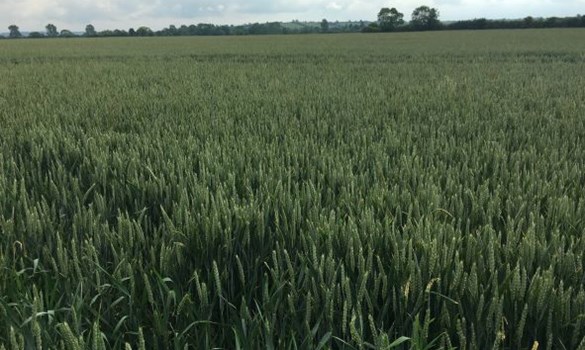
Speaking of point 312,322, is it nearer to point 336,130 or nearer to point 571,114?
point 336,130

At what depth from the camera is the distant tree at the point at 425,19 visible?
5862cm

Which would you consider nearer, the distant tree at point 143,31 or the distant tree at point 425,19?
the distant tree at point 425,19

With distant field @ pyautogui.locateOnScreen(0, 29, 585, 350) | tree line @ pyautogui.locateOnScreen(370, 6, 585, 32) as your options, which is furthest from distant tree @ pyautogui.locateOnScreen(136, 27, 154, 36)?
distant field @ pyautogui.locateOnScreen(0, 29, 585, 350)

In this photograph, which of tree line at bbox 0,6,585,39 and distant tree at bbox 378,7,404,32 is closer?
tree line at bbox 0,6,585,39

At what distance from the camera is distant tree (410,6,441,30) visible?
58.6 metres

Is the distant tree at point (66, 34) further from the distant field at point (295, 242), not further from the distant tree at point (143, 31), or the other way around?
the distant field at point (295, 242)

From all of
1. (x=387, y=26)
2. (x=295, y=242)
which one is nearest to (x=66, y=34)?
(x=387, y=26)

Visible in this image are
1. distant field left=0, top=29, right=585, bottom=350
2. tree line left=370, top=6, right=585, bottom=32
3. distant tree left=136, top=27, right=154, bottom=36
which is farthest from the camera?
distant tree left=136, top=27, right=154, bottom=36

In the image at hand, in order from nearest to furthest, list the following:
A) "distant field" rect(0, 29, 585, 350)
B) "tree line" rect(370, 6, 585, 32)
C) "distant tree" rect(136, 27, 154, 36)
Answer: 1. "distant field" rect(0, 29, 585, 350)
2. "tree line" rect(370, 6, 585, 32)
3. "distant tree" rect(136, 27, 154, 36)

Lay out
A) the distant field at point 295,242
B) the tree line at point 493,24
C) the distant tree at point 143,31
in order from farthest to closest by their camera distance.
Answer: the distant tree at point 143,31 → the tree line at point 493,24 → the distant field at point 295,242

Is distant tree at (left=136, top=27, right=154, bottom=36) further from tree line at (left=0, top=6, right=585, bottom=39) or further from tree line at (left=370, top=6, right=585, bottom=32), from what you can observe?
tree line at (left=370, top=6, right=585, bottom=32)

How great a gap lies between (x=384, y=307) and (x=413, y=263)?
0.14m

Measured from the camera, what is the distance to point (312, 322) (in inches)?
50.9

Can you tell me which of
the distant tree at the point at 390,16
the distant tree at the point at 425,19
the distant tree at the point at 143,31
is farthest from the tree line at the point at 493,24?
the distant tree at the point at 143,31
